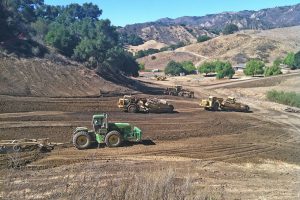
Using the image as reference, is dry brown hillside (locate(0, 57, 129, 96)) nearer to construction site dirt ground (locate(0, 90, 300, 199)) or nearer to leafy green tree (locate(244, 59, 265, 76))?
construction site dirt ground (locate(0, 90, 300, 199))

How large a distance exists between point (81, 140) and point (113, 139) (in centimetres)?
177

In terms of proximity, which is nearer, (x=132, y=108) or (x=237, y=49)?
(x=132, y=108)

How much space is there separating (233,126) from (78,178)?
19309 mm

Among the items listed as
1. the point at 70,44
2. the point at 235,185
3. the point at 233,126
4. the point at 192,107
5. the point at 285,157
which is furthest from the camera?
the point at 70,44

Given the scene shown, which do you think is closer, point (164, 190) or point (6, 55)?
point (164, 190)

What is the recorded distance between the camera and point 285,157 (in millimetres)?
25859

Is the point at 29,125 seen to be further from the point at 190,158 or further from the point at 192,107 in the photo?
the point at 192,107

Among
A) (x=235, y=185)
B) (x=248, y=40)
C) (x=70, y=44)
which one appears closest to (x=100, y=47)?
(x=70, y=44)

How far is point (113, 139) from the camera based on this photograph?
81.8 ft

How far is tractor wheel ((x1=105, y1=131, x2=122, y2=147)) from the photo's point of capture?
2477 cm

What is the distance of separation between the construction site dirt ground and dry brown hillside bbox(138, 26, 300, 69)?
108935 mm

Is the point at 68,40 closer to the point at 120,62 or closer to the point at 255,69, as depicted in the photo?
the point at 120,62

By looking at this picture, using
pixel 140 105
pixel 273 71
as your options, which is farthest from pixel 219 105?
pixel 273 71

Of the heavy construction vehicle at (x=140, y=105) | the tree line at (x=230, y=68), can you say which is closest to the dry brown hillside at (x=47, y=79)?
the heavy construction vehicle at (x=140, y=105)
